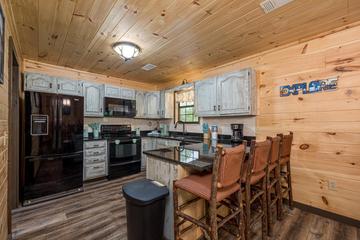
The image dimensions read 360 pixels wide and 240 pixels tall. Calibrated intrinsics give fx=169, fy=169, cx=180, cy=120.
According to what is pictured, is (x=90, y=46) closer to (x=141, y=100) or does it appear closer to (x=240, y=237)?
(x=141, y=100)

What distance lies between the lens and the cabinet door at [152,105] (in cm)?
481

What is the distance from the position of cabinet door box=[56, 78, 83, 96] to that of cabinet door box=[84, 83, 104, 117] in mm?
170

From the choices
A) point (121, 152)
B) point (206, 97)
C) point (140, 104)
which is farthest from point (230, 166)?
point (140, 104)

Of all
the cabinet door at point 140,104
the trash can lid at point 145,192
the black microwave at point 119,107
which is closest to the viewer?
the trash can lid at point 145,192

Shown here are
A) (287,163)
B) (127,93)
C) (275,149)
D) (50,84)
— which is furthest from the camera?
(127,93)

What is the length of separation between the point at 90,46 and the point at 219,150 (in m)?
2.66

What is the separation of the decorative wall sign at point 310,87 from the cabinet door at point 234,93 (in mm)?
565

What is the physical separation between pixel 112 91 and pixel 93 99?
48cm

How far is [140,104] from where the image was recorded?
4.70 meters

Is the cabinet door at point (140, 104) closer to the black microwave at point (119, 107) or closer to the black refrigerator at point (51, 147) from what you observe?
the black microwave at point (119, 107)

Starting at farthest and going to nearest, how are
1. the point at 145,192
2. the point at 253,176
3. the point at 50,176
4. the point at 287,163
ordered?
the point at 50,176, the point at 287,163, the point at 253,176, the point at 145,192

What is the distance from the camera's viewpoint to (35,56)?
313 centimetres

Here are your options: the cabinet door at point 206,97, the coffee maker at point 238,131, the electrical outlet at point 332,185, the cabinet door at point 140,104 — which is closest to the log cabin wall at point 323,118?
the electrical outlet at point 332,185

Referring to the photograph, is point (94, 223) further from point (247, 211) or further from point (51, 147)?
point (247, 211)
